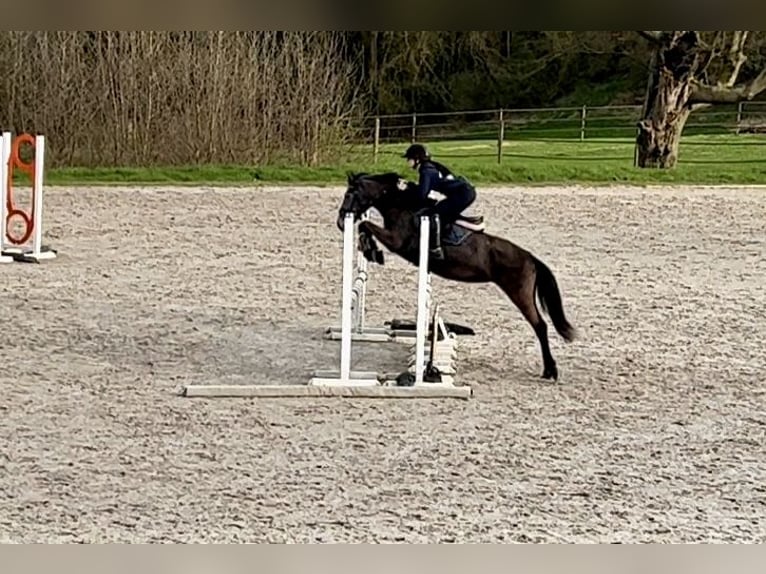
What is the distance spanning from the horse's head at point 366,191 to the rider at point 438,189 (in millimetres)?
223

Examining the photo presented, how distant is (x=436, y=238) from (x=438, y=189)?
0.24m

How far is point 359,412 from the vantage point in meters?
5.43

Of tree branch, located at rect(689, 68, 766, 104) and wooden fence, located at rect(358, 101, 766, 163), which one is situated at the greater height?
tree branch, located at rect(689, 68, 766, 104)

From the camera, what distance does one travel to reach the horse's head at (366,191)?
604cm

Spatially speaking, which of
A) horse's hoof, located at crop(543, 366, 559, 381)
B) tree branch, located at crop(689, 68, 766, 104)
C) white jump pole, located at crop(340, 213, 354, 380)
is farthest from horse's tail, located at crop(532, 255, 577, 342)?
tree branch, located at crop(689, 68, 766, 104)

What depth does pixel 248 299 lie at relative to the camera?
8.72 m

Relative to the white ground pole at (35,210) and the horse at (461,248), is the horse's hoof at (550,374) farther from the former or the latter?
the white ground pole at (35,210)

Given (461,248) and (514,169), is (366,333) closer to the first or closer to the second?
(461,248)

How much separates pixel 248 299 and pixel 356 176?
2.76 m

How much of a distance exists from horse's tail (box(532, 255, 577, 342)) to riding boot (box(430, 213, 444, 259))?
0.49 metres

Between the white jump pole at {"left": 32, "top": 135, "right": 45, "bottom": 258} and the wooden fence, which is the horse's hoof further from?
the wooden fence

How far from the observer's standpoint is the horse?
603 cm

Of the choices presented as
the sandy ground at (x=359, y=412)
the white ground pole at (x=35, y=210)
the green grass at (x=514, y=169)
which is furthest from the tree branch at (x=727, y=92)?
the white ground pole at (x=35, y=210)
